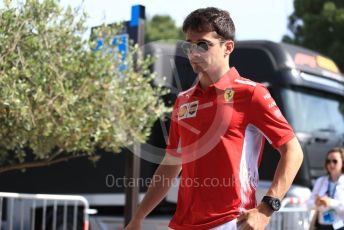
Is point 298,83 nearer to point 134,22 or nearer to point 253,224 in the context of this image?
point 134,22

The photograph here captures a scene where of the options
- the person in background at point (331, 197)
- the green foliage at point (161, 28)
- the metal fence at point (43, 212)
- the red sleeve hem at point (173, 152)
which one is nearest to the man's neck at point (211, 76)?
the red sleeve hem at point (173, 152)

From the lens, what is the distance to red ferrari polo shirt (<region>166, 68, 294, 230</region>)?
316 cm

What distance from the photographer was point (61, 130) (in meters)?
6.50

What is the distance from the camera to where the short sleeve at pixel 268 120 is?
312 cm

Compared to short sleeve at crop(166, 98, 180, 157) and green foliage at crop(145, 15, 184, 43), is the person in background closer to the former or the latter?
short sleeve at crop(166, 98, 180, 157)

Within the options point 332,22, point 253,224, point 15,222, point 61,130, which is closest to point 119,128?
point 61,130

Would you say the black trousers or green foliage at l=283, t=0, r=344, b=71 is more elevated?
green foliage at l=283, t=0, r=344, b=71

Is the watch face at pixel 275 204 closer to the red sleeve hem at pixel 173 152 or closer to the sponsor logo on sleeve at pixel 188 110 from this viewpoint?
the sponsor logo on sleeve at pixel 188 110

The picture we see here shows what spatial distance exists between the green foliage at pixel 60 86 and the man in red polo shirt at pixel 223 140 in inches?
116

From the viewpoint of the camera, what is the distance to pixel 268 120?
315cm

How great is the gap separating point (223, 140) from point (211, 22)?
0.59 m

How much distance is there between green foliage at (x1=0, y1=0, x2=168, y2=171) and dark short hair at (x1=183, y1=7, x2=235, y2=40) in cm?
293

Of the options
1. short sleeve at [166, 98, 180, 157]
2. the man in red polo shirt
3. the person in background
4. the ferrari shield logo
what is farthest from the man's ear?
the person in background

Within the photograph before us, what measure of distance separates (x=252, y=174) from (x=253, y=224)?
39 centimetres
